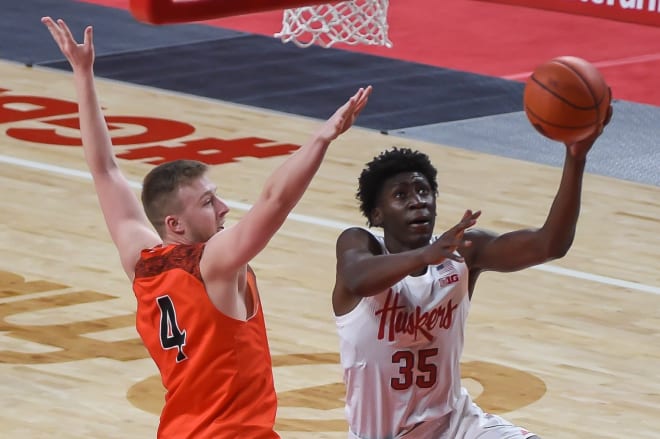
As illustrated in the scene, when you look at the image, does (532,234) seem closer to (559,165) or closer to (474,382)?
(474,382)

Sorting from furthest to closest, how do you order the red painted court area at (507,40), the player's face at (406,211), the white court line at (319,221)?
the red painted court area at (507,40), the white court line at (319,221), the player's face at (406,211)

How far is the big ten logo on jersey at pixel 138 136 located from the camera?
1248 cm

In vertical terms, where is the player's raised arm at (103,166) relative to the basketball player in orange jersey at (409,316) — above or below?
above

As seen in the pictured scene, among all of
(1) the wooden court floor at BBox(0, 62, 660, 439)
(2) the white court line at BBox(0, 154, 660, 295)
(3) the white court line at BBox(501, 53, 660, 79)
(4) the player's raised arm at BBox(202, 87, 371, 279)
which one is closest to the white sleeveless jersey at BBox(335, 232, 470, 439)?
(4) the player's raised arm at BBox(202, 87, 371, 279)

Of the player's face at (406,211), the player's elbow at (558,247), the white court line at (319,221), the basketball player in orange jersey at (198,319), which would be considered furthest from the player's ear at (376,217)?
the white court line at (319,221)

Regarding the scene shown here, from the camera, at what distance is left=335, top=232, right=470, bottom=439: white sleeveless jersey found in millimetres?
5926

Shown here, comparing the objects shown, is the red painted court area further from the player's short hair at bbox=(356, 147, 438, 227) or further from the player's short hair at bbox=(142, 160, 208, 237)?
the player's short hair at bbox=(142, 160, 208, 237)

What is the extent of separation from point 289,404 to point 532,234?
2458 millimetres

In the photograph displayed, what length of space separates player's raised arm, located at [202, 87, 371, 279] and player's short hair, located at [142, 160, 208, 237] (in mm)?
408

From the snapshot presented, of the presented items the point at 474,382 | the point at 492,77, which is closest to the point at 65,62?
the point at 492,77

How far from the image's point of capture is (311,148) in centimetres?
468

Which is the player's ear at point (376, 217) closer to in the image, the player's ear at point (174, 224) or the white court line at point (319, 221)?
the player's ear at point (174, 224)

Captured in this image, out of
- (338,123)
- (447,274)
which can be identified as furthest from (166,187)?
(447,274)

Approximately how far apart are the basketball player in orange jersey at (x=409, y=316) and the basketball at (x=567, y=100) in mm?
435
